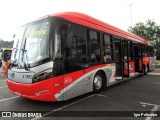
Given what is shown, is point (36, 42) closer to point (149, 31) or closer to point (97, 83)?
point (97, 83)

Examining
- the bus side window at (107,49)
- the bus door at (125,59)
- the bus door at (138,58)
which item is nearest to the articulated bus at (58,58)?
the bus side window at (107,49)

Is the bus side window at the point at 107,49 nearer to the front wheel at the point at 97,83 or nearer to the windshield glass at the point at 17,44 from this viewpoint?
the front wheel at the point at 97,83

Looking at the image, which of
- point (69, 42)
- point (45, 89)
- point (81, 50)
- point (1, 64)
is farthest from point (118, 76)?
point (1, 64)

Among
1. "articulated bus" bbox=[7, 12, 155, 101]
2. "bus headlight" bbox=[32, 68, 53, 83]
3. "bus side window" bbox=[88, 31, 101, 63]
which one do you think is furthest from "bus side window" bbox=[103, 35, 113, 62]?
"bus headlight" bbox=[32, 68, 53, 83]

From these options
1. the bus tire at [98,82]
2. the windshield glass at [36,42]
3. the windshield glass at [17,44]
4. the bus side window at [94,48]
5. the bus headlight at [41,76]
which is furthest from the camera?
the bus tire at [98,82]

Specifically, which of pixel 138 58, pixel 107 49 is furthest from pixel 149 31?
pixel 107 49

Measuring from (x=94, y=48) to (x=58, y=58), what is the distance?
2.26m

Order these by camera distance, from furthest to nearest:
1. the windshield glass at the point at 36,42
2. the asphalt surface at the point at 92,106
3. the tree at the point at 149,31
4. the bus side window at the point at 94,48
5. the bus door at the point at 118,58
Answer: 1. the tree at the point at 149,31
2. the bus door at the point at 118,58
3. the bus side window at the point at 94,48
4. the windshield glass at the point at 36,42
5. the asphalt surface at the point at 92,106

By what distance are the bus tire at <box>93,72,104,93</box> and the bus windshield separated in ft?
9.18

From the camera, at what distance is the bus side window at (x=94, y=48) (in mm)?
7312

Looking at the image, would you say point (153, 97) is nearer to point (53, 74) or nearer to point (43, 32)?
point (53, 74)

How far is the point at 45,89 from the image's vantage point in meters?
5.45

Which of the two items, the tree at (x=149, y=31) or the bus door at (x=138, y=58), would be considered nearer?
the bus door at (x=138, y=58)

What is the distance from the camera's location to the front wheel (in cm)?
764
